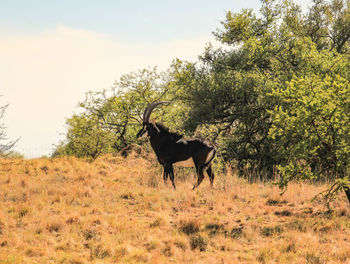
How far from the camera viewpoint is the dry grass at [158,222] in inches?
279

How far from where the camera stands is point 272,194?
38.1 ft

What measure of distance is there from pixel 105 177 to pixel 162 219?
5601 millimetres

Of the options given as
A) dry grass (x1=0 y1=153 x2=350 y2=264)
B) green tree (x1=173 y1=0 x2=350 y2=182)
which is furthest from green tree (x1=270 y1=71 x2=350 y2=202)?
green tree (x1=173 y1=0 x2=350 y2=182)

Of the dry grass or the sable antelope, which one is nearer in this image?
the dry grass

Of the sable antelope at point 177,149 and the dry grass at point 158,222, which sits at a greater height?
the sable antelope at point 177,149

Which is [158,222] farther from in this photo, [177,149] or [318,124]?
[318,124]

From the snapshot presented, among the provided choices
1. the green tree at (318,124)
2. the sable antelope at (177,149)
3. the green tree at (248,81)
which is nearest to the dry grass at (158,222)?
the sable antelope at (177,149)

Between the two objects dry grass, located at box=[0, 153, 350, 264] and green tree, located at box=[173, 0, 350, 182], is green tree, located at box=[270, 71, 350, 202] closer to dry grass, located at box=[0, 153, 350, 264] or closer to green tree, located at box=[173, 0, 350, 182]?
dry grass, located at box=[0, 153, 350, 264]

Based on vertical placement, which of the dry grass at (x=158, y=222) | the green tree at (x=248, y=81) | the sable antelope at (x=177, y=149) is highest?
the green tree at (x=248, y=81)

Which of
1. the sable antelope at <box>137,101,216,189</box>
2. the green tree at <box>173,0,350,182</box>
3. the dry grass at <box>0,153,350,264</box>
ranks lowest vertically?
the dry grass at <box>0,153,350,264</box>

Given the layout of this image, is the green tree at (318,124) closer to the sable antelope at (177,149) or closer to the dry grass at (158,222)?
the dry grass at (158,222)

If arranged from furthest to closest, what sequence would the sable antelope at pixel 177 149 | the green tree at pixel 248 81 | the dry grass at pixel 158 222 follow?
the green tree at pixel 248 81 < the sable antelope at pixel 177 149 < the dry grass at pixel 158 222

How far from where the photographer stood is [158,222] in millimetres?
8961

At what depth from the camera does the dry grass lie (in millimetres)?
7094
